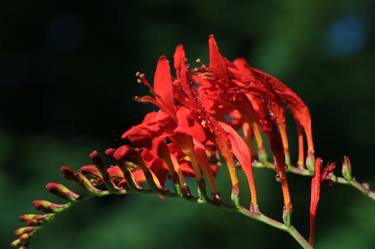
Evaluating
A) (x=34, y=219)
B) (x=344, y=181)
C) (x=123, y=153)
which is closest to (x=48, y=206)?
(x=34, y=219)

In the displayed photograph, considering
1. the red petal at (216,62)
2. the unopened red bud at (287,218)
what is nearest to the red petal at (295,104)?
the red petal at (216,62)

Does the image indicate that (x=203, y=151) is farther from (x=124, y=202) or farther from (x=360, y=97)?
(x=360, y=97)

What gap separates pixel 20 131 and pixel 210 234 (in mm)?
2442

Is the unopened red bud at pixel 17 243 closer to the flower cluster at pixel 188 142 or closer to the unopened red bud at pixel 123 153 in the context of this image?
the flower cluster at pixel 188 142

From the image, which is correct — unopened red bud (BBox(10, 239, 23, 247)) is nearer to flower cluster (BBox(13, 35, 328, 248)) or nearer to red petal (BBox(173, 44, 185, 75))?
flower cluster (BBox(13, 35, 328, 248))

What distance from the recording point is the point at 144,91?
25.0 feet

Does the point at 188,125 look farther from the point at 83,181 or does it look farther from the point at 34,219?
the point at 34,219

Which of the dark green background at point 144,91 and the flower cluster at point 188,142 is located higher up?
the flower cluster at point 188,142

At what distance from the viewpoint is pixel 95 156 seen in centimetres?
167

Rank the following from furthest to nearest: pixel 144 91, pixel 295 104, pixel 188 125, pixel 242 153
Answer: pixel 144 91 < pixel 295 104 < pixel 242 153 < pixel 188 125

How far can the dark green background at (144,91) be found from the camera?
6.26 meters

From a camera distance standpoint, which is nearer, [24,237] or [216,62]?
[24,237]

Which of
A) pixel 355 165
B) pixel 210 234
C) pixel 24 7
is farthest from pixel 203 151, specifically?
pixel 24 7

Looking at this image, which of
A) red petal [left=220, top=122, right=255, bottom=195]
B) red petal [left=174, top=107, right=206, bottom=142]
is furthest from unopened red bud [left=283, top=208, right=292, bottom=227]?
red petal [left=174, top=107, right=206, bottom=142]
